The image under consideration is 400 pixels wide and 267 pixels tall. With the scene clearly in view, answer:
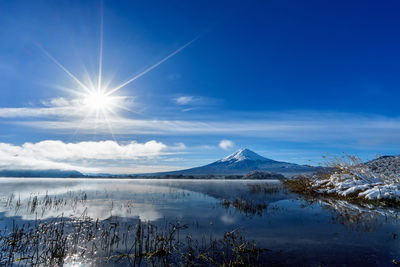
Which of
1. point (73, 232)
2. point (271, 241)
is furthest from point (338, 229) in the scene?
point (73, 232)

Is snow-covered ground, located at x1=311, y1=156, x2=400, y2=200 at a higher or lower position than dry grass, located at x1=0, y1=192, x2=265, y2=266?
higher

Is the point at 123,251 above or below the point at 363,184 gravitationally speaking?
below

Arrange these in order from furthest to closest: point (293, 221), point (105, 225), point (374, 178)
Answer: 1. point (374, 178)
2. point (293, 221)
3. point (105, 225)

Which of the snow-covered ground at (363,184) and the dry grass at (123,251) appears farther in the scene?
the snow-covered ground at (363,184)

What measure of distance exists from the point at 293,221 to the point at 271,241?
4585mm

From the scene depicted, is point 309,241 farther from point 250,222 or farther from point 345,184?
point 345,184

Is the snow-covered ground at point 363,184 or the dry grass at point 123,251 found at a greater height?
the snow-covered ground at point 363,184

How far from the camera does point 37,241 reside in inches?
335

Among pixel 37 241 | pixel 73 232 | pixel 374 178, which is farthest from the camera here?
pixel 374 178

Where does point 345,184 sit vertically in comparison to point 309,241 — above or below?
above

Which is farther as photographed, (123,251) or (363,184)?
(363,184)

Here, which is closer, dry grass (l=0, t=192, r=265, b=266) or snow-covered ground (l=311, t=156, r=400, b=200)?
dry grass (l=0, t=192, r=265, b=266)

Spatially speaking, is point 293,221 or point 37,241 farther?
point 293,221

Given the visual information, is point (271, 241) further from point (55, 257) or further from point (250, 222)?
point (55, 257)
